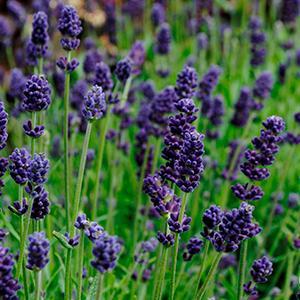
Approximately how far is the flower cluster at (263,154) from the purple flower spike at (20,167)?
2.90ft

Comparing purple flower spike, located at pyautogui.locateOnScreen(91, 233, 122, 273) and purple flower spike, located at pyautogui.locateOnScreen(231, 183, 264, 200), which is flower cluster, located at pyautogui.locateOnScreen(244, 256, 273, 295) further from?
purple flower spike, located at pyautogui.locateOnScreen(91, 233, 122, 273)

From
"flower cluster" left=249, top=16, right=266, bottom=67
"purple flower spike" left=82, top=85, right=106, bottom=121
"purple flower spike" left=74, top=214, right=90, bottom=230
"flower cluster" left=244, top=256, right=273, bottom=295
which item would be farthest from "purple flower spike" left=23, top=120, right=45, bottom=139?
"flower cluster" left=249, top=16, right=266, bottom=67

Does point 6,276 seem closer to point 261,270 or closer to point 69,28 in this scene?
point 261,270

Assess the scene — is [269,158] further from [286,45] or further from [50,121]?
[286,45]

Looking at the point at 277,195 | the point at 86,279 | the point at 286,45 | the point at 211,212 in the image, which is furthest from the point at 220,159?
the point at 211,212

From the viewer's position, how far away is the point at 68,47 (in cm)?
272

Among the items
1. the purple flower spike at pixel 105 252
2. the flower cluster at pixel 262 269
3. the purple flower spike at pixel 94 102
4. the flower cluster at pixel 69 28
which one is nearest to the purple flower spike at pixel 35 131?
the purple flower spike at pixel 94 102

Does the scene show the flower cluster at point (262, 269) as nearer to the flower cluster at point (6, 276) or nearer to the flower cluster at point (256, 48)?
the flower cluster at point (6, 276)

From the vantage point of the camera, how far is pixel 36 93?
2.19 metres

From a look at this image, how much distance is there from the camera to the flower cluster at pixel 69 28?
2713 millimetres

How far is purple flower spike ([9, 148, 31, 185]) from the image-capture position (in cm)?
197

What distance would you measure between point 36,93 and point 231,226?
836 millimetres

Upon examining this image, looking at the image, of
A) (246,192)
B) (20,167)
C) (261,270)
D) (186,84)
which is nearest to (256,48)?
(186,84)

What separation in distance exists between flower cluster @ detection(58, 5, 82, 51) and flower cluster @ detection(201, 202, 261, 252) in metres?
1.06
